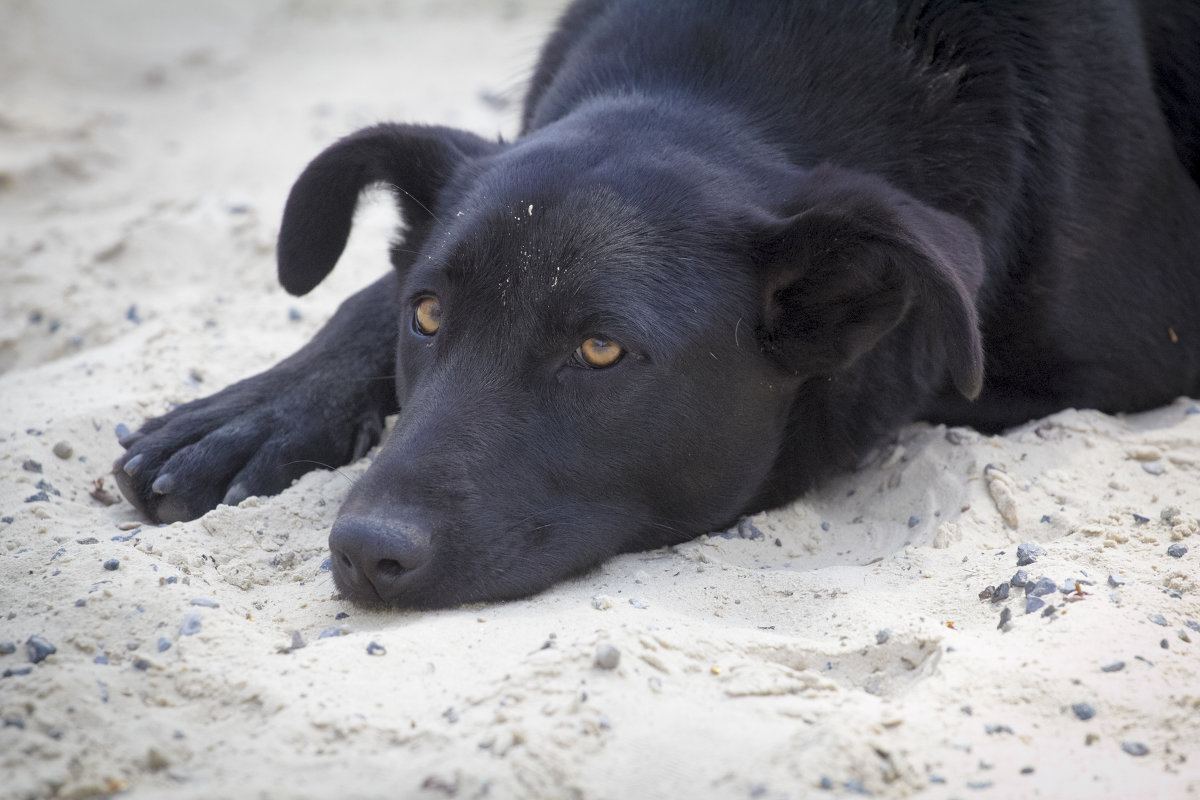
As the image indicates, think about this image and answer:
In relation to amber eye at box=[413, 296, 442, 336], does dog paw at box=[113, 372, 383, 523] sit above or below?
below

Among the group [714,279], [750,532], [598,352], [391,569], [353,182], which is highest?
[353,182]

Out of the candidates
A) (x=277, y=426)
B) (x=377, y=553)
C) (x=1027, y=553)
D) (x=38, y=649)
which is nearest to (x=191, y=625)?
(x=38, y=649)

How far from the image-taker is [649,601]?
95.6 inches

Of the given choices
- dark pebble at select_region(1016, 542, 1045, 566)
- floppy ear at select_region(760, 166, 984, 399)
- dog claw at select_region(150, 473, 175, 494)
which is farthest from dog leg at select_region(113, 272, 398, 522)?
dark pebble at select_region(1016, 542, 1045, 566)

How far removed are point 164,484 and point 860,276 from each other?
5.96ft

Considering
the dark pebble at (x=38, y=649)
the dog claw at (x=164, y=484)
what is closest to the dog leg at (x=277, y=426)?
the dog claw at (x=164, y=484)

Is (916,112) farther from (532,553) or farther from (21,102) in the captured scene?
(21,102)

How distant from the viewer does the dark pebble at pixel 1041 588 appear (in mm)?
2354

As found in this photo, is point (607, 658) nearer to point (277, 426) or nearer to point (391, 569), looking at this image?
point (391, 569)

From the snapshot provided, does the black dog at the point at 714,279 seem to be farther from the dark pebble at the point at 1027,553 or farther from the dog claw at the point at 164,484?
the dark pebble at the point at 1027,553

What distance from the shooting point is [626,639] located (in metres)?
2.09

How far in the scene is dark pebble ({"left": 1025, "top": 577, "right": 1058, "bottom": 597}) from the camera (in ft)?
7.72

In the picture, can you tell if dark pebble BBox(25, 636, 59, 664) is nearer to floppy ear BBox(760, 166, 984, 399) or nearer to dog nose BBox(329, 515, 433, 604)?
dog nose BBox(329, 515, 433, 604)

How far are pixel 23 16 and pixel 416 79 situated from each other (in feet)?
9.01
